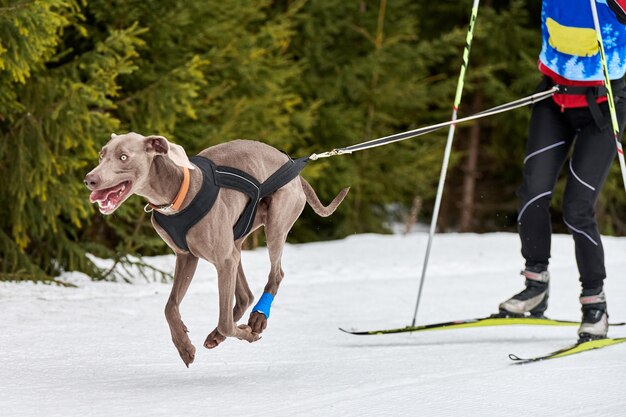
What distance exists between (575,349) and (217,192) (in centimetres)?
238

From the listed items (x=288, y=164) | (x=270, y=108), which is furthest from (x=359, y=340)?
(x=270, y=108)

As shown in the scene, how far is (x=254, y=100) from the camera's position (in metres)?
10.5

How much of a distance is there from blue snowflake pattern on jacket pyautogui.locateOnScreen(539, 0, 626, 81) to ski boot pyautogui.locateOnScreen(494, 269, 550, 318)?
1276 millimetres

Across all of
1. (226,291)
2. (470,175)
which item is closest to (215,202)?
(226,291)

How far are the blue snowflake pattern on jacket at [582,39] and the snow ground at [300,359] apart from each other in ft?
5.33

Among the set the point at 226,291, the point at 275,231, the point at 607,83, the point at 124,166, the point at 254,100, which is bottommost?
the point at 254,100

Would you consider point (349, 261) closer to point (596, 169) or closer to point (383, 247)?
point (383, 247)

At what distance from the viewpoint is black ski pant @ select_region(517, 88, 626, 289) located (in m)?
5.24

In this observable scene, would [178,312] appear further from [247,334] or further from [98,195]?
[98,195]

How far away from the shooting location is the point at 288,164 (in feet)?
13.9

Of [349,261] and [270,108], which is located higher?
[270,108]

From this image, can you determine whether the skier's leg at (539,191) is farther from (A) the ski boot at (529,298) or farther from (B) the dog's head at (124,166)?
(B) the dog's head at (124,166)

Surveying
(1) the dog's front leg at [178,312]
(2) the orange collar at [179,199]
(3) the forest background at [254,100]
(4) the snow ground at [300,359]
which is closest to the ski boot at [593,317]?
(4) the snow ground at [300,359]

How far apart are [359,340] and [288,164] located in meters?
1.73
